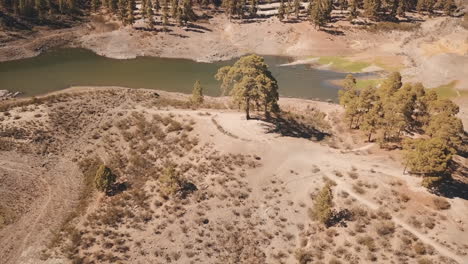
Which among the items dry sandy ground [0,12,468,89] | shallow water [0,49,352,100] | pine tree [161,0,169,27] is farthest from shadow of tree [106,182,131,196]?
pine tree [161,0,169,27]

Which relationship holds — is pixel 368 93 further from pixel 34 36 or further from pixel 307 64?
pixel 34 36

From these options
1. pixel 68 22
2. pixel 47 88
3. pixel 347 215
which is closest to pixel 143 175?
pixel 347 215

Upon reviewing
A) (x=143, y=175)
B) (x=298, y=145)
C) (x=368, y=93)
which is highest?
(x=368, y=93)

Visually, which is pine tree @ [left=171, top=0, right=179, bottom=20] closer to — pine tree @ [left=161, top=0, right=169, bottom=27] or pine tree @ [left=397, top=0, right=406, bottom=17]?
pine tree @ [left=161, top=0, right=169, bottom=27]

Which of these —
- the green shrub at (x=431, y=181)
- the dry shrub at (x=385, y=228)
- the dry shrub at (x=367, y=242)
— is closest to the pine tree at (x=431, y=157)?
the green shrub at (x=431, y=181)

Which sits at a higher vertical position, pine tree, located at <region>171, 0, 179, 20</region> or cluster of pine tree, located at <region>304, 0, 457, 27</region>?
cluster of pine tree, located at <region>304, 0, 457, 27</region>

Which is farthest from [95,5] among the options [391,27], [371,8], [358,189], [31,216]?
[358,189]
